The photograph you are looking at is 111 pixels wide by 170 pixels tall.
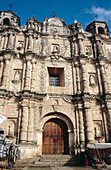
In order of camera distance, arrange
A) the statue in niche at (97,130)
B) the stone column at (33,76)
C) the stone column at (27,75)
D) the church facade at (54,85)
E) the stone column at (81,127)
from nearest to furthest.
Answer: the stone column at (81,127)
the church facade at (54,85)
the statue in niche at (97,130)
the stone column at (27,75)
the stone column at (33,76)

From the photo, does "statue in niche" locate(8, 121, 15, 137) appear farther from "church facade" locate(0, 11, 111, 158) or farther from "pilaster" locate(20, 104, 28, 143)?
"pilaster" locate(20, 104, 28, 143)

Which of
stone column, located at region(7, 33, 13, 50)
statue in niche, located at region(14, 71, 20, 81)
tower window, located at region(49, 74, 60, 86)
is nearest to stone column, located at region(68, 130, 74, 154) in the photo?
tower window, located at region(49, 74, 60, 86)

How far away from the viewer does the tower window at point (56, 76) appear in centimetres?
1389

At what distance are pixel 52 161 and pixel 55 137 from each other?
1.99 metres

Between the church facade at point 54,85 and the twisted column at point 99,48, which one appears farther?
the twisted column at point 99,48

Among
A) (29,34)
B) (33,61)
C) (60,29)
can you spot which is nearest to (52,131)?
(33,61)

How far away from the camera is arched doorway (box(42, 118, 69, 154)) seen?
36.9ft

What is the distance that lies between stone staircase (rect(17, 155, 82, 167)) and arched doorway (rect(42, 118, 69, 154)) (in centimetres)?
73

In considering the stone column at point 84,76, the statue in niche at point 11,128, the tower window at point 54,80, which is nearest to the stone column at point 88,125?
the stone column at point 84,76

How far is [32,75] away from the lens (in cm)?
1286

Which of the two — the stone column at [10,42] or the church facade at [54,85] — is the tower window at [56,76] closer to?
the church facade at [54,85]

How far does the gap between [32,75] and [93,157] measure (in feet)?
25.2

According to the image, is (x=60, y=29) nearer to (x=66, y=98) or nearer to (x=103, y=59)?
(x=103, y=59)

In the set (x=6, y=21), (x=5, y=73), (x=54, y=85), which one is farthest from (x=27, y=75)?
(x=6, y=21)
